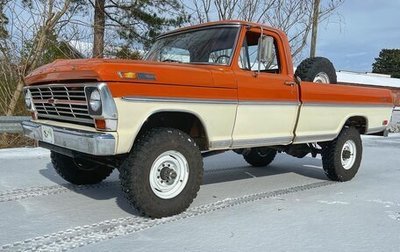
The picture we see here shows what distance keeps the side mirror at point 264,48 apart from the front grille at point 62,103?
2.10 meters

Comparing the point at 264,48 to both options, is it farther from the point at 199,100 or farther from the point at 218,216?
the point at 218,216

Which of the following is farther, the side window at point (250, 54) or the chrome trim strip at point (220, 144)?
the side window at point (250, 54)

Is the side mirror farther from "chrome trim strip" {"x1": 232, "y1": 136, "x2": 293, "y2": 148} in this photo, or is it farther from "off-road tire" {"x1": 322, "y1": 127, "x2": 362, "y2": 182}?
"off-road tire" {"x1": 322, "y1": 127, "x2": 362, "y2": 182}

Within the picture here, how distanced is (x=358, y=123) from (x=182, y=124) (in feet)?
11.4

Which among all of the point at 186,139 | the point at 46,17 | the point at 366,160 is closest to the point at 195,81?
the point at 186,139

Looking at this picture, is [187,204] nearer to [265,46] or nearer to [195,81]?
[195,81]

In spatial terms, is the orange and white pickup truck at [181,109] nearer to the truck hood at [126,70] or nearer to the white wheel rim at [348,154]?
the truck hood at [126,70]

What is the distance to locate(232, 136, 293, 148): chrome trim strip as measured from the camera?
16.5 ft

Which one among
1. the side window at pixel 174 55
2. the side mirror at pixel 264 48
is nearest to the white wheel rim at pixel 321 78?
the side mirror at pixel 264 48

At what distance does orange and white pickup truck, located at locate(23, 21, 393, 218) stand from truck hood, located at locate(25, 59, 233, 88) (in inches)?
0.4

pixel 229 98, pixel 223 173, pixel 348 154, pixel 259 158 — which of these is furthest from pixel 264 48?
pixel 259 158

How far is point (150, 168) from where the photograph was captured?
4.26m

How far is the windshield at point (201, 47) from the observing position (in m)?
5.12

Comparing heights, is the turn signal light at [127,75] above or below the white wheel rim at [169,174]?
above
